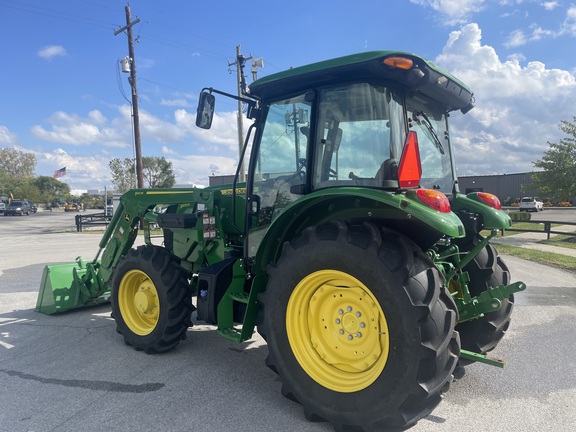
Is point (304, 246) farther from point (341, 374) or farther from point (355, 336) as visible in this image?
point (341, 374)

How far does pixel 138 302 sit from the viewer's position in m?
4.43

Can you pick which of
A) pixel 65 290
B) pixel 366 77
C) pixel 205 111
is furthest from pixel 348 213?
pixel 65 290

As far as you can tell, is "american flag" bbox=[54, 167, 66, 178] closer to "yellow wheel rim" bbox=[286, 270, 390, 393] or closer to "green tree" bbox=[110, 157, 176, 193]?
"green tree" bbox=[110, 157, 176, 193]

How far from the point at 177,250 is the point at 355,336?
256 cm

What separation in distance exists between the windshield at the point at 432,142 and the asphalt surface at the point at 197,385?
1.76 meters

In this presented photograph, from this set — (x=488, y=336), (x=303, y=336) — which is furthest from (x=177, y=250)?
(x=488, y=336)

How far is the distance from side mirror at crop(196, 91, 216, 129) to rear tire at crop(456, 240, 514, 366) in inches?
106

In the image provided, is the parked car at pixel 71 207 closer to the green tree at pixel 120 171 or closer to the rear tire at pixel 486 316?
the green tree at pixel 120 171

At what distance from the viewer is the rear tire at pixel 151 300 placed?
4.08 m

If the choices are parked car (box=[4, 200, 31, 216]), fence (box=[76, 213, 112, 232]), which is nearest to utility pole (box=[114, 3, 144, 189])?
fence (box=[76, 213, 112, 232])

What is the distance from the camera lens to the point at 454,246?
3523 millimetres

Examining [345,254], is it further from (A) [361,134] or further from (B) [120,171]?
(B) [120,171]

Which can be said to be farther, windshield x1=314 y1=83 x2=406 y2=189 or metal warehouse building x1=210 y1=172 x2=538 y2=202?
metal warehouse building x1=210 y1=172 x2=538 y2=202

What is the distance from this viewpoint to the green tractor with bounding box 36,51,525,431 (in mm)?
2555
